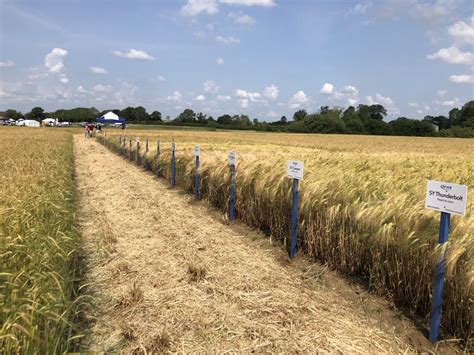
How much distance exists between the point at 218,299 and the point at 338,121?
375 ft

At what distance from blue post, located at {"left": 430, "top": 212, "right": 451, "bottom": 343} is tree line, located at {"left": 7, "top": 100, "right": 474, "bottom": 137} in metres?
95.8

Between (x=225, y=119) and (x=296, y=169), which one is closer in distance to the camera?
(x=296, y=169)

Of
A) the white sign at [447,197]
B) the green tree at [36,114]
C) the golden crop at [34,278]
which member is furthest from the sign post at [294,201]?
the green tree at [36,114]

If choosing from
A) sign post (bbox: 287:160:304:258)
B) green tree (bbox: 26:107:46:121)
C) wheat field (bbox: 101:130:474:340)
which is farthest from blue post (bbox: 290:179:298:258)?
green tree (bbox: 26:107:46:121)

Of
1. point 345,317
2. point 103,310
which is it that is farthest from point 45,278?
point 345,317

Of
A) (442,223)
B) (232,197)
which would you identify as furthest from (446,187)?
(232,197)

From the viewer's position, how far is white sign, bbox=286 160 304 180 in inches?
206

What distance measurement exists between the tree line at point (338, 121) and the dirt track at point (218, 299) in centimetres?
9502

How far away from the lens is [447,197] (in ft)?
10.1

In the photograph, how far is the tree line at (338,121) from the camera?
97.9 metres

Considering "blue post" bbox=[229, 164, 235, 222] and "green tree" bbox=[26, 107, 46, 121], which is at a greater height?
"green tree" bbox=[26, 107, 46, 121]

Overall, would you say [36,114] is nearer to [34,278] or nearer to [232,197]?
[232,197]

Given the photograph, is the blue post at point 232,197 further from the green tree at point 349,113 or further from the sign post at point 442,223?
the green tree at point 349,113

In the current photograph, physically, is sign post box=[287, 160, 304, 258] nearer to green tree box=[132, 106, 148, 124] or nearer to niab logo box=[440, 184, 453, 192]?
niab logo box=[440, 184, 453, 192]
